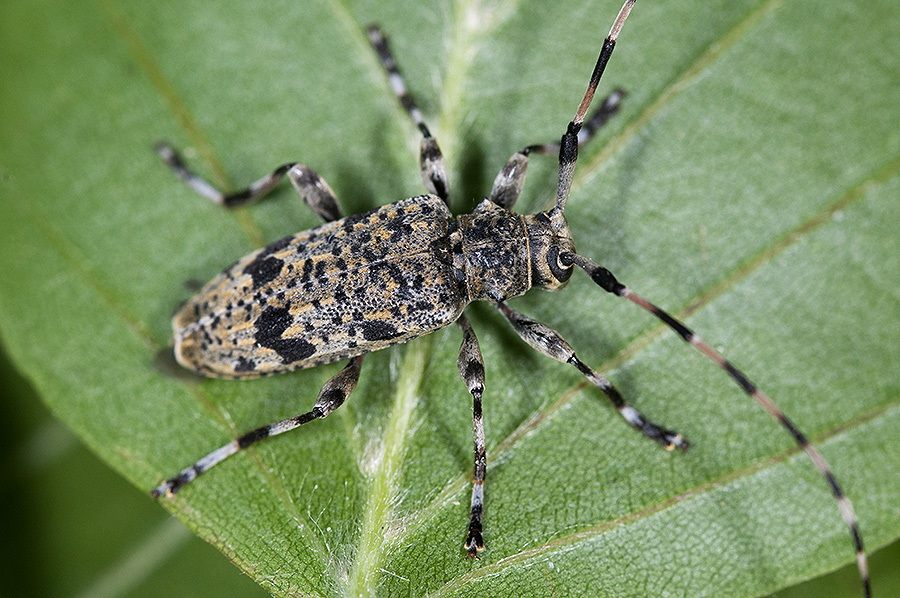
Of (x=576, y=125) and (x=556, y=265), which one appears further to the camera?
(x=556, y=265)

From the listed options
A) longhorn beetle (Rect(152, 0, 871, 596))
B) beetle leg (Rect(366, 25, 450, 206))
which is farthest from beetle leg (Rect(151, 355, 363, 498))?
beetle leg (Rect(366, 25, 450, 206))

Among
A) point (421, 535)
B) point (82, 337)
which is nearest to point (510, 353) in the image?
point (421, 535)

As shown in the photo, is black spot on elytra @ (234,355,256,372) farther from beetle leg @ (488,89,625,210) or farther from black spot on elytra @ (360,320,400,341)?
beetle leg @ (488,89,625,210)

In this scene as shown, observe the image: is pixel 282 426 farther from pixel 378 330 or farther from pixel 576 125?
pixel 576 125

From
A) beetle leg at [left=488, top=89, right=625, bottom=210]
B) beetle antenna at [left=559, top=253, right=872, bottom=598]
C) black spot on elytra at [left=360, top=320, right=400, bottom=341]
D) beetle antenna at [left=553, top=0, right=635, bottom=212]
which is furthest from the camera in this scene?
beetle leg at [left=488, top=89, right=625, bottom=210]

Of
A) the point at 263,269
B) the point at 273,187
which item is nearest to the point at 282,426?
the point at 263,269

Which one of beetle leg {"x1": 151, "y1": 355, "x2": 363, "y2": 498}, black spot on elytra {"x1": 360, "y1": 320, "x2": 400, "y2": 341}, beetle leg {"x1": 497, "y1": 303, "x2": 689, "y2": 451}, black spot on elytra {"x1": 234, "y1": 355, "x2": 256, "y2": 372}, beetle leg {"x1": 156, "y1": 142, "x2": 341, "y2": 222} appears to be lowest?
beetle leg {"x1": 497, "y1": 303, "x2": 689, "y2": 451}

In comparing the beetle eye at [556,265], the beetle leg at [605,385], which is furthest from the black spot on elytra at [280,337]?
the beetle eye at [556,265]

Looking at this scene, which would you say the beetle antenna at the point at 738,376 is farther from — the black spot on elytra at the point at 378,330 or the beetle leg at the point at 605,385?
the black spot on elytra at the point at 378,330
